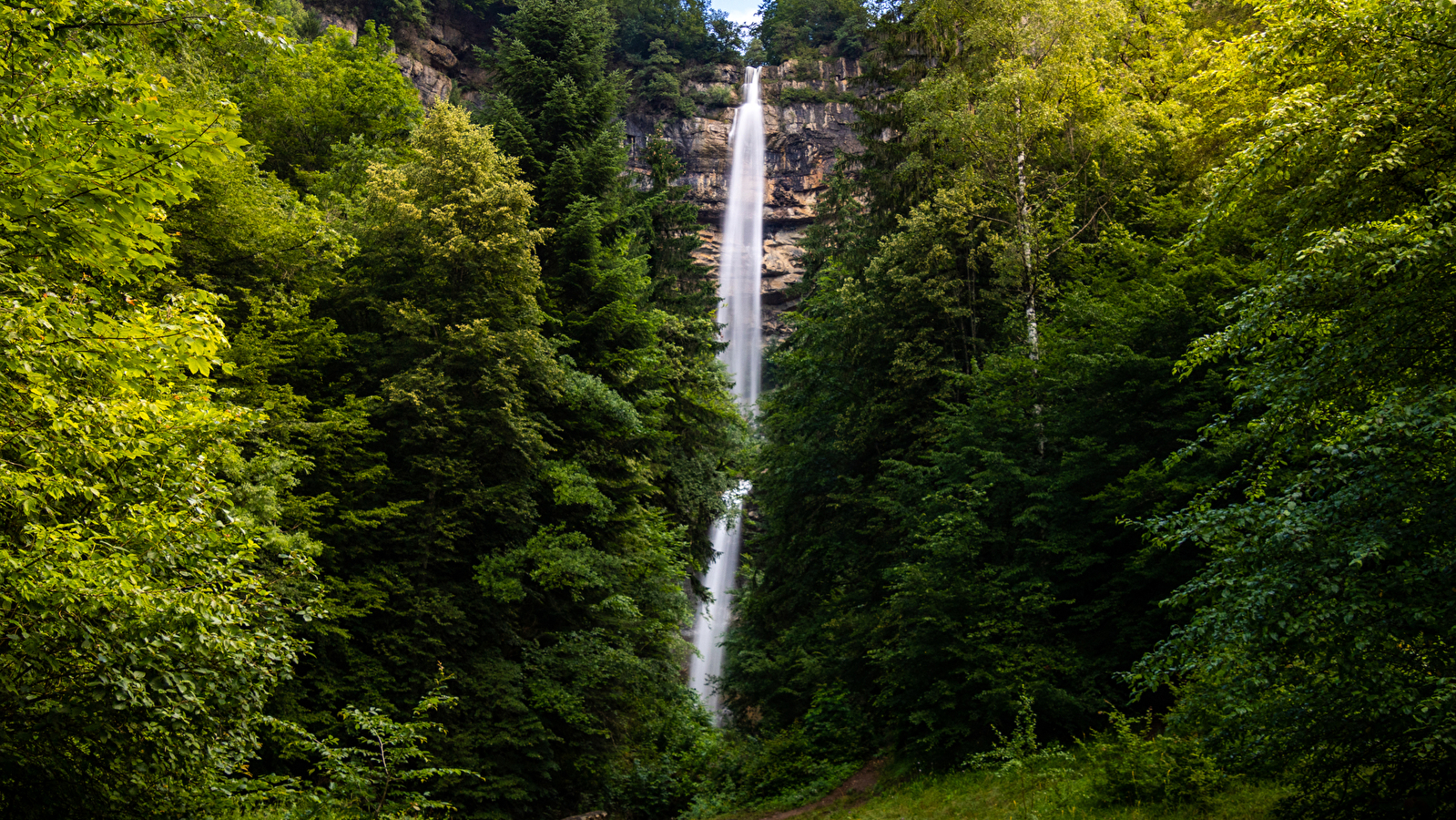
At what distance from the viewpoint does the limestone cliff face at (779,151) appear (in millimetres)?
46812

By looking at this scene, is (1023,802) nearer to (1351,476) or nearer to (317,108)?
(1351,476)

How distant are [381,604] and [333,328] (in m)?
5.22

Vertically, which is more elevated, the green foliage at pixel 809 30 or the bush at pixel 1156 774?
the green foliage at pixel 809 30

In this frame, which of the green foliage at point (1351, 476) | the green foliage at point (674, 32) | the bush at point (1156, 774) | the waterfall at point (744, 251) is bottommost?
the bush at point (1156, 774)

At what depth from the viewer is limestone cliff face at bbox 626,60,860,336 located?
154ft

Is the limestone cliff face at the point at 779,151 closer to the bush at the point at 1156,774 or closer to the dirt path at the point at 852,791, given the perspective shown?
the dirt path at the point at 852,791

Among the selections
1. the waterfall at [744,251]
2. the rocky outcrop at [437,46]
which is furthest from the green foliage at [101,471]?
the rocky outcrop at [437,46]

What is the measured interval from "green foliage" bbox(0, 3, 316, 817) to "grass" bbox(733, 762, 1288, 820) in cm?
810

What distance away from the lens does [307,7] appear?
3553 centimetres

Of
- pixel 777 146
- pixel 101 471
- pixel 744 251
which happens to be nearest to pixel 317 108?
pixel 101 471

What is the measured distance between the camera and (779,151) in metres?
47.6

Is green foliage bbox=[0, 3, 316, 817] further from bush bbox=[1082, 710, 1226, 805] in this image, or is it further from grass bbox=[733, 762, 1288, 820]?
bush bbox=[1082, 710, 1226, 805]

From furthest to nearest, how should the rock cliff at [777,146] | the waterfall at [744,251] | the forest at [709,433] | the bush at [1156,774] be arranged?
the rock cliff at [777,146]
the waterfall at [744,251]
the bush at [1156,774]
the forest at [709,433]

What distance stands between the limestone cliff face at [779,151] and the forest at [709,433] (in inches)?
747
